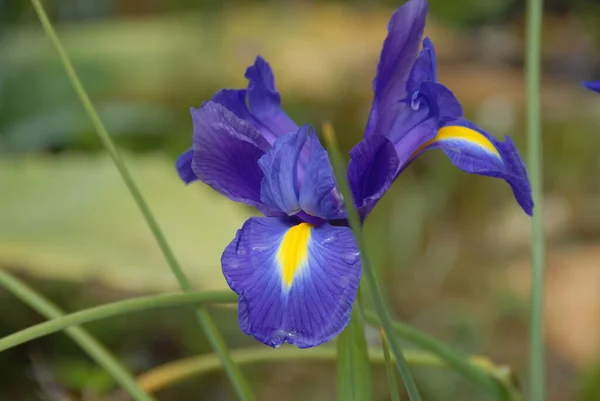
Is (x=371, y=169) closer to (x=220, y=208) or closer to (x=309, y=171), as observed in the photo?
(x=309, y=171)

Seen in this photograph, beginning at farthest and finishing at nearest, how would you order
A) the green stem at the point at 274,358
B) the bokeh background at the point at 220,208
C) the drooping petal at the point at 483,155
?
the bokeh background at the point at 220,208 < the green stem at the point at 274,358 < the drooping petal at the point at 483,155

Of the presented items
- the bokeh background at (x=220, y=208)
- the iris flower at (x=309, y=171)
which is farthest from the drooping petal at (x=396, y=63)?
the bokeh background at (x=220, y=208)

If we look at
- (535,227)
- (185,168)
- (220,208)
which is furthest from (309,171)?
(220,208)

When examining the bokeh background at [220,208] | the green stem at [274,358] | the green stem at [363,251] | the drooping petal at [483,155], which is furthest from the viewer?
the bokeh background at [220,208]

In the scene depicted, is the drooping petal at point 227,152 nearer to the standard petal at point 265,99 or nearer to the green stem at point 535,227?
the standard petal at point 265,99

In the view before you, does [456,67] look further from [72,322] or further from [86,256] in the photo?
[72,322]

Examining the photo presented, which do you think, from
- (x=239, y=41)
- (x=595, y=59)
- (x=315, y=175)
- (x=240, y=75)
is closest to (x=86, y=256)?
(x=315, y=175)
